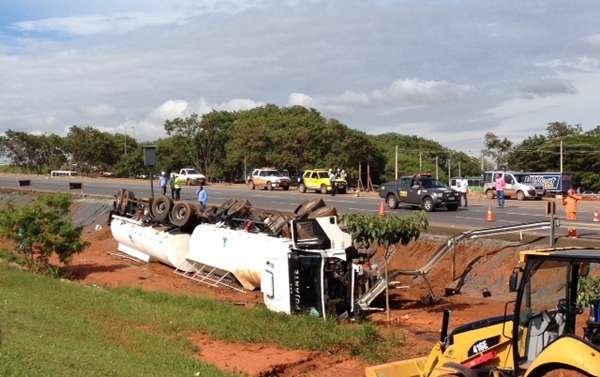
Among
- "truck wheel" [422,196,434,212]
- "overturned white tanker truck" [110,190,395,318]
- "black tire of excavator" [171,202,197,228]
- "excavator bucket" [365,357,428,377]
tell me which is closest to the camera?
"excavator bucket" [365,357,428,377]

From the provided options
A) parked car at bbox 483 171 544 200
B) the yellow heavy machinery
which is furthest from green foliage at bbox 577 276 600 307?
parked car at bbox 483 171 544 200

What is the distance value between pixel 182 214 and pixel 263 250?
19.0 ft

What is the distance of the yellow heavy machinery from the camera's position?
6250 mm

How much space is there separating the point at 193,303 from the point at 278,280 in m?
2.17

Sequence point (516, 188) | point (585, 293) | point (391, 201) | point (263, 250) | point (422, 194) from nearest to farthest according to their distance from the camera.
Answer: point (585, 293)
point (263, 250)
point (422, 194)
point (391, 201)
point (516, 188)

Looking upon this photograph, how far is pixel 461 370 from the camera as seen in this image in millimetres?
7258

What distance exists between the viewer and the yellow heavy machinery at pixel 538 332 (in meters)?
6.25

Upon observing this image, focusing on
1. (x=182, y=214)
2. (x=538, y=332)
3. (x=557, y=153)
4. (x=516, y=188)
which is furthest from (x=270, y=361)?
(x=557, y=153)

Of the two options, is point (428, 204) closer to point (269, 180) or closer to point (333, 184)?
point (333, 184)

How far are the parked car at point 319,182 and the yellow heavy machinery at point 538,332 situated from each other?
144 ft

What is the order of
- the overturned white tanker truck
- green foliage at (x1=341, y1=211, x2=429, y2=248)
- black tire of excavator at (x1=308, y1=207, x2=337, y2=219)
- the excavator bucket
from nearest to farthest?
the excavator bucket, the overturned white tanker truck, green foliage at (x1=341, y1=211, x2=429, y2=248), black tire of excavator at (x1=308, y1=207, x2=337, y2=219)

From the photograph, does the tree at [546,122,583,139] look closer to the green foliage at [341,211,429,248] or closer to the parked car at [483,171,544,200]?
the parked car at [483,171,544,200]

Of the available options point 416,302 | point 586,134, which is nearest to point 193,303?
point 416,302

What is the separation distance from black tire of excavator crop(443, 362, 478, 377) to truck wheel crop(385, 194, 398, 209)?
29.0m
